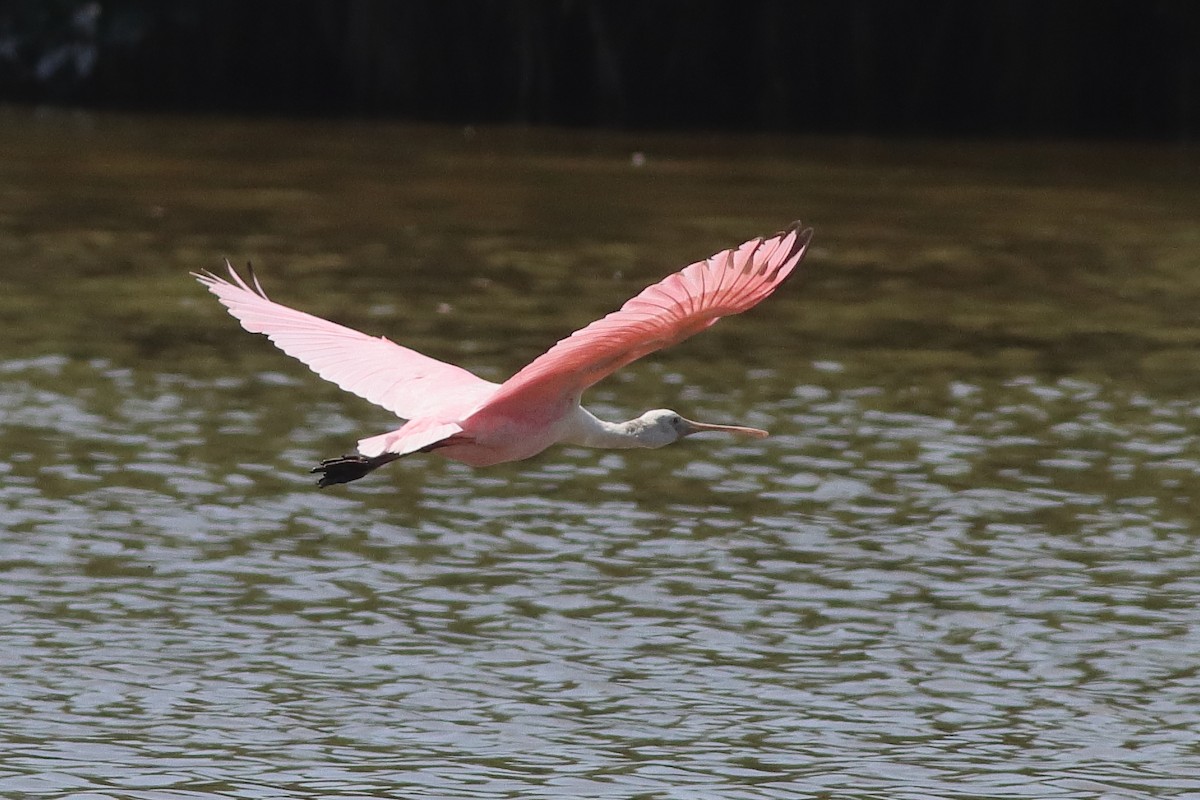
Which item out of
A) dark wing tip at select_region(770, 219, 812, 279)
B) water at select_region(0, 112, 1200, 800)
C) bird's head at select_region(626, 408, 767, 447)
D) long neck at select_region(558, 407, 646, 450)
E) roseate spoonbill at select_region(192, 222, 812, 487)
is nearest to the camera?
dark wing tip at select_region(770, 219, 812, 279)

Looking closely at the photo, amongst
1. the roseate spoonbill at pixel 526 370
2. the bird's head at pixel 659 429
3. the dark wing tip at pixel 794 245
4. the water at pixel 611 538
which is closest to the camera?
the dark wing tip at pixel 794 245

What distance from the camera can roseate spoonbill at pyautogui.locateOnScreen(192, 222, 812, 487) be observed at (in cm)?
627

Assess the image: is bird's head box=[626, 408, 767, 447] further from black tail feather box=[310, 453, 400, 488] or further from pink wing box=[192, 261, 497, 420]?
black tail feather box=[310, 453, 400, 488]

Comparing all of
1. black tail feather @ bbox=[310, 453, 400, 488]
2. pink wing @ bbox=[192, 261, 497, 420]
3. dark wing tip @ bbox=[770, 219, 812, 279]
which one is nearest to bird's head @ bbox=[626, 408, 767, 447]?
pink wing @ bbox=[192, 261, 497, 420]

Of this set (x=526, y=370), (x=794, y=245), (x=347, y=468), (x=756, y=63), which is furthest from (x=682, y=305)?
(x=756, y=63)

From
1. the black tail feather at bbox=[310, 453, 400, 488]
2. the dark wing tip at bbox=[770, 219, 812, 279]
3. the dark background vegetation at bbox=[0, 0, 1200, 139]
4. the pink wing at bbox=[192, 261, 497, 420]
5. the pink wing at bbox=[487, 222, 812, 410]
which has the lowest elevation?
the black tail feather at bbox=[310, 453, 400, 488]

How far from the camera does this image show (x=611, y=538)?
11023 millimetres

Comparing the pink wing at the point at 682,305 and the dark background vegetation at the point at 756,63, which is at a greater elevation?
the dark background vegetation at the point at 756,63

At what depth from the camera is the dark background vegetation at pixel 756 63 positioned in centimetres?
3272

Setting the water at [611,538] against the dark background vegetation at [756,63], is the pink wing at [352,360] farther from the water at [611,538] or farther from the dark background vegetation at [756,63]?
the dark background vegetation at [756,63]

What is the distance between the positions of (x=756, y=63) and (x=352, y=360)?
86.5 feet

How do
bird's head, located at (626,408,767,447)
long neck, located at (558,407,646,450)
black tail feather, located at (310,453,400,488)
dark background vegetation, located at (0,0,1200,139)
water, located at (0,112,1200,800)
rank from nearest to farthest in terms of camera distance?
1. black tail feather, located at (310,453,400,488)
2. long neck, located at (558,407,646,450)
3. bird's head, located at (626,408,767,447)
4. water, located at (0,112,1200,800)
5. dark background vegetation, located at (0,0,1200,139)

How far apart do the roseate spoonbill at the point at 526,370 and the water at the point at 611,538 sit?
116 centimetres

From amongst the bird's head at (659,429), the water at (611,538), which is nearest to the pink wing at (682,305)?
the bird's head at (659,429)
